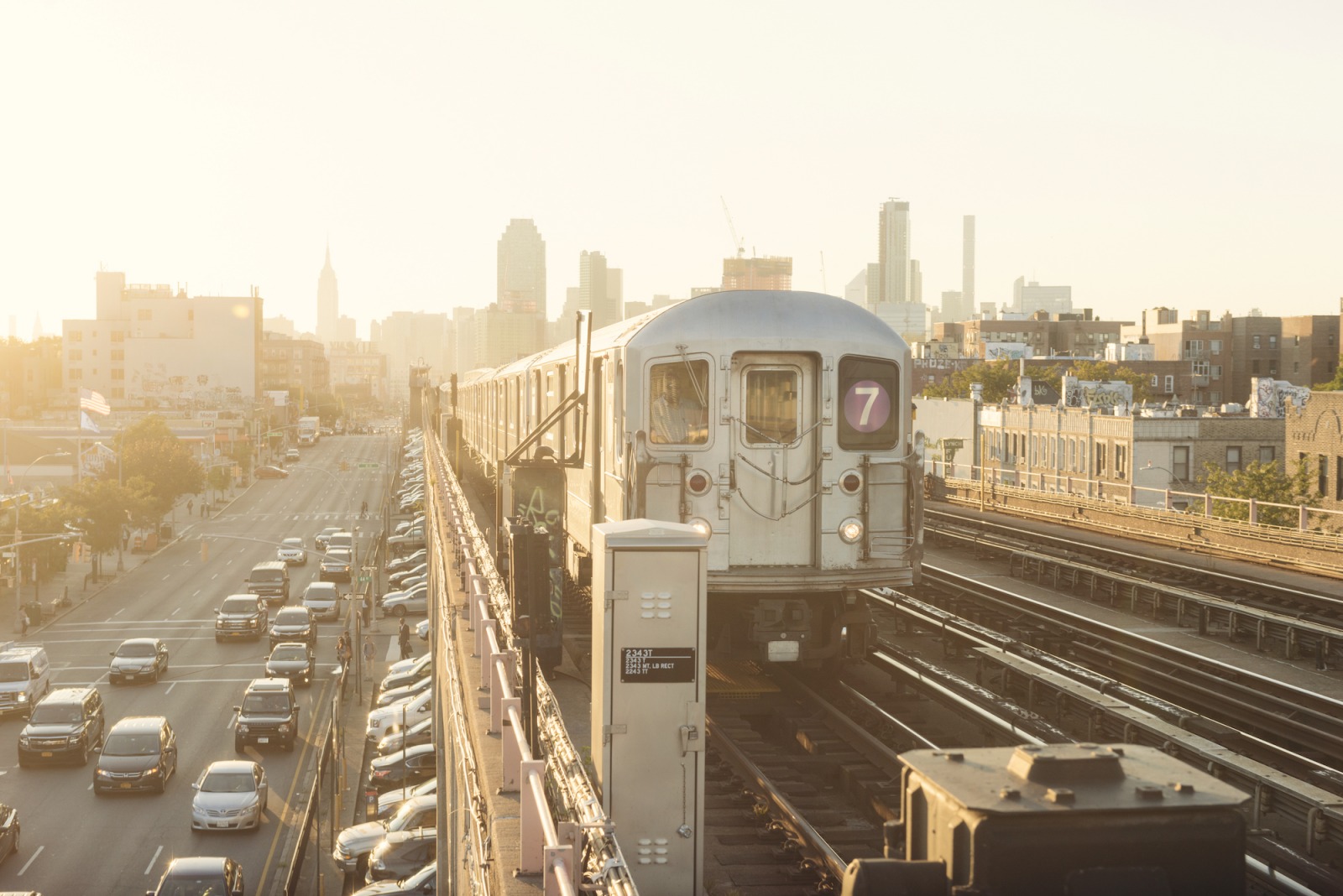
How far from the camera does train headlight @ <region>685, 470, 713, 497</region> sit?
12180mm

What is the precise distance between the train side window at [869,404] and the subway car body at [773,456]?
0.01 m

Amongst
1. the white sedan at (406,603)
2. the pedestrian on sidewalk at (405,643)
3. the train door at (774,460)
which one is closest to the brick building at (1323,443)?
the pedestrian on sidewalk at (405,643)

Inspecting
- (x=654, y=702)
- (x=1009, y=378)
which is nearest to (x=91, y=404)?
(x=1009, y=378)

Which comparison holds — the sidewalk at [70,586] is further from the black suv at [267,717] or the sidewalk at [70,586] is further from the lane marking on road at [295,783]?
the black suv at [267,717]

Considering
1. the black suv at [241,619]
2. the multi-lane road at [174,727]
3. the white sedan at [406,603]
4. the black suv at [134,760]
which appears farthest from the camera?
the white sedan at [406,603]

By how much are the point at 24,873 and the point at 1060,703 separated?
20177mm

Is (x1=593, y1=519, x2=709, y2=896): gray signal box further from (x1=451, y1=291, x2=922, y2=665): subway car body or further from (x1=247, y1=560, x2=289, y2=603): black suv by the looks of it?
(x1=247, y1=560, x2=289, y2=603): black suv

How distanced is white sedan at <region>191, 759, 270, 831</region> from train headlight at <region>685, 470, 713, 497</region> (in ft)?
58.9

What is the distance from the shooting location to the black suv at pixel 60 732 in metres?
30.8

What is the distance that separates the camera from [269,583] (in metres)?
53.8

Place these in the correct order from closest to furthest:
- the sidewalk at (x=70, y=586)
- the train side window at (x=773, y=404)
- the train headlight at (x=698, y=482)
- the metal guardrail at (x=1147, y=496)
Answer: the train headlight at (x=698, y=482)
the train side window at (x=773, y=404)
the metal guardrail at (x=1147, y=496)
the sidewalk at (x=70, y=586)

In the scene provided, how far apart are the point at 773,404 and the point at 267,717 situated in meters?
23.9

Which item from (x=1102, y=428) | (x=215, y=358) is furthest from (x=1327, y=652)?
(x=215, y=358)

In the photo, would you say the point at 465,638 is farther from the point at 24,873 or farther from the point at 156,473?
the point at 156,473
